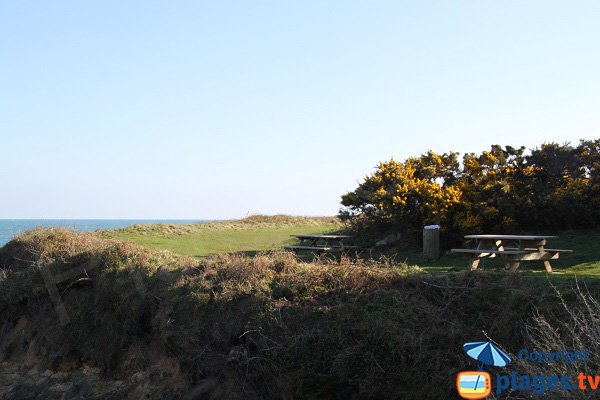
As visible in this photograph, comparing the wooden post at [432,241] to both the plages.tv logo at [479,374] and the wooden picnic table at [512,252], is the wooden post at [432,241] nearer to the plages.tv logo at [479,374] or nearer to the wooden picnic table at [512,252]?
the wooden picnic table at [512,252]

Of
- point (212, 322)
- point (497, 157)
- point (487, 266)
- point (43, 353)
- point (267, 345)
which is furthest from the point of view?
point (497, 157)

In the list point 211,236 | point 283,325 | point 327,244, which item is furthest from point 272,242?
point 283,325

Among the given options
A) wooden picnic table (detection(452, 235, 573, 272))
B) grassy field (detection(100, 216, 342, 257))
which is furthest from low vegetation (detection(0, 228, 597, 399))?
grassy field (detection(100, 216, 342, 257))

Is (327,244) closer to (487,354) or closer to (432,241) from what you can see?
(432,241)

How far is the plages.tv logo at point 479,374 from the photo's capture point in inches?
223

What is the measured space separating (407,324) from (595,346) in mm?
2449

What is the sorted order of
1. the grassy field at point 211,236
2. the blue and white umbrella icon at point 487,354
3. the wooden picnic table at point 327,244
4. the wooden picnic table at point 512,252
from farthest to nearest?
the grassy field at point 211,236
the wooden picnic table at point 327,244
the wooden picnic table at point 512,252
the blue and white umbrella icon at point 487,354

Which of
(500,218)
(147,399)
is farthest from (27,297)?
(500,218)

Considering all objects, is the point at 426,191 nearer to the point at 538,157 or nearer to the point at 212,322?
the point at 538,157

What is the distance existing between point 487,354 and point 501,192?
911cm

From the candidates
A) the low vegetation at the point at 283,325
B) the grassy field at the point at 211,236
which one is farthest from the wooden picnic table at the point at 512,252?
the grassy field at the point at 211,236

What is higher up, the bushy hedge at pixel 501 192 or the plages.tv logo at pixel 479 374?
the bushy hedge at pixel 501 192

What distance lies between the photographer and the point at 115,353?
10180 millimetres

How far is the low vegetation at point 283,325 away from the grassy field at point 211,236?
536 cm
